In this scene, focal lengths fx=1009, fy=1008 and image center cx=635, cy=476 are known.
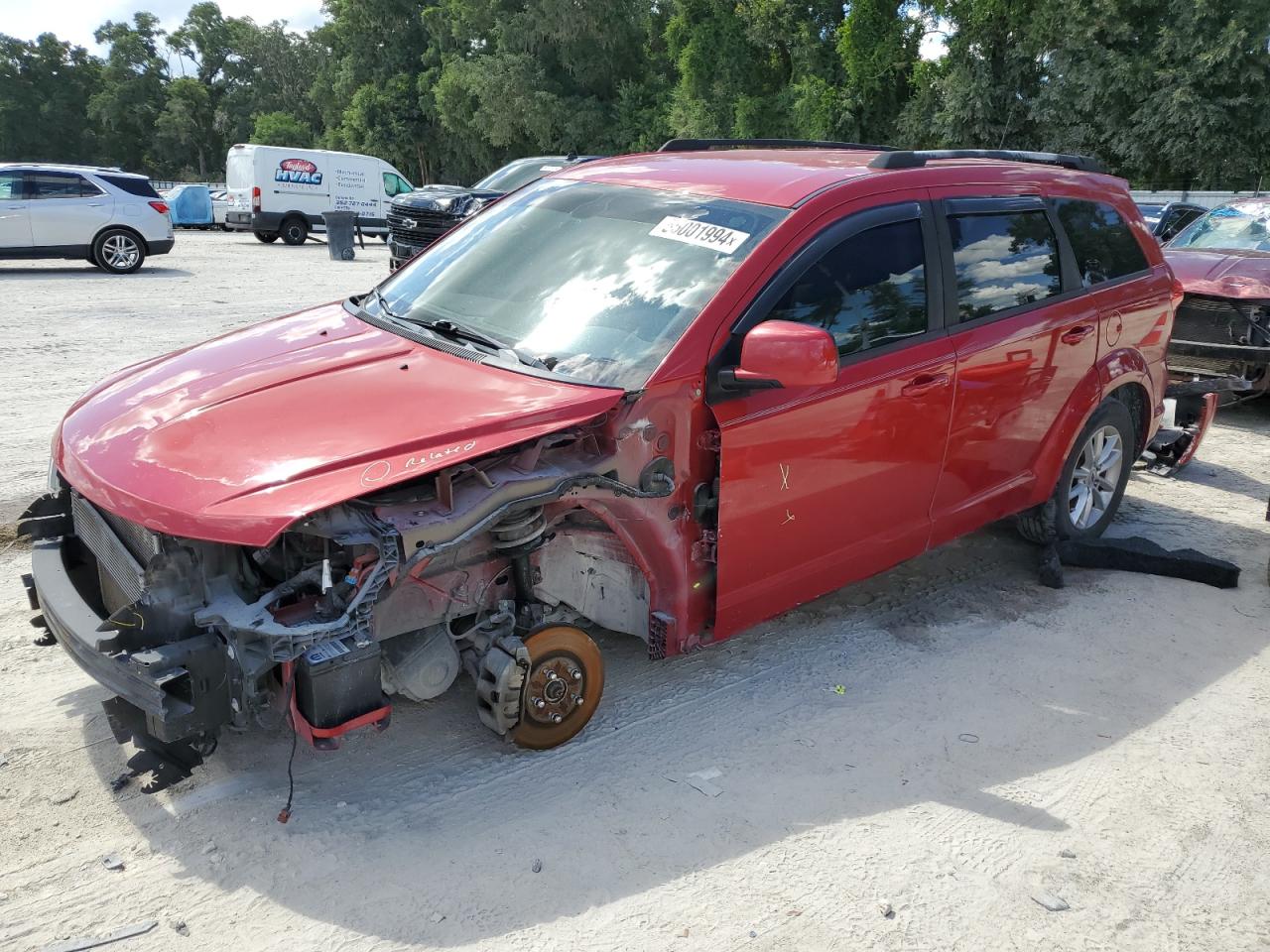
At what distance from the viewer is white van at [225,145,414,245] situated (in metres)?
24.7

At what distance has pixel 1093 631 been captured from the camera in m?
4.68

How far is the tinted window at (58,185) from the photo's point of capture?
16.4 meters

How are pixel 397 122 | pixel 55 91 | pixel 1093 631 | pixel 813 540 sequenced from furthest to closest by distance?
pixel 55 91 → pixel 397 122 → pixel 1093 631 → pixel 813 540

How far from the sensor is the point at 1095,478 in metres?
5.49

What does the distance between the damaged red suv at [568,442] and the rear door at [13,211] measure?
14930 mm

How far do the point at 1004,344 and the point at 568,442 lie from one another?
2175 mm

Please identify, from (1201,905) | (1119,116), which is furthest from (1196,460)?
(1119,116)

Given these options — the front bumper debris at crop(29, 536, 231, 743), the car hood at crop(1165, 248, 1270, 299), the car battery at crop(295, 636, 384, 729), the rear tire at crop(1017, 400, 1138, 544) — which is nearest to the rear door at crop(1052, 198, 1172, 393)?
the rear tire at crop(1017, 400, 1138, 544)

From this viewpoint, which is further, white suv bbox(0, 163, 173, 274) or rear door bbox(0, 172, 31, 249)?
white suv bbox(0, 163, 173, 274)

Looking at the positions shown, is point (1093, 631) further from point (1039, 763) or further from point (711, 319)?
point (711, 319)

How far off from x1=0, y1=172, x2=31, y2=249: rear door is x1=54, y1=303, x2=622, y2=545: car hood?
15229 millimetres

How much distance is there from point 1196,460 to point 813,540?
198 inches

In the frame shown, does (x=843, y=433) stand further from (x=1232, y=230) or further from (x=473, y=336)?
(x=1232, y=230)

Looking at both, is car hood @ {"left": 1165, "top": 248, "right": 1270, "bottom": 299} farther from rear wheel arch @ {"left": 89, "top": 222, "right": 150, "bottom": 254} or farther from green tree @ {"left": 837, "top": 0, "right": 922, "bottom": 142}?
green tree @ {"left": 837, "top": 0, "right": 922, "bottom": 142}
